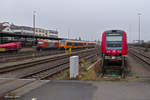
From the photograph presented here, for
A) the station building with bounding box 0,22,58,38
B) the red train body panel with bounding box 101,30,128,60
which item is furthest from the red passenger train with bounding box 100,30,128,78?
the station building with bounding box 0,22,58,38

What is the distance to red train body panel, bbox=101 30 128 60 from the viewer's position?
1364cm

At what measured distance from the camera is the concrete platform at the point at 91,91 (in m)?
5.19

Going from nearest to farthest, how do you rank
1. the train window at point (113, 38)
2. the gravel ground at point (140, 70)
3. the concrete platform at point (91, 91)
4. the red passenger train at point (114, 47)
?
the concrete platform at point (91, 91)
the gravel ground at point (140, 70)
the red passenger train at point (114, 47)
the train window at point (113, 38)

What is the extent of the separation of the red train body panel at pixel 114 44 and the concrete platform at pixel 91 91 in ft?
23.3

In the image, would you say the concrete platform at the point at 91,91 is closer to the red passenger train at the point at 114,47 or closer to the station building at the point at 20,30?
the red passenger train at the point at 114,47

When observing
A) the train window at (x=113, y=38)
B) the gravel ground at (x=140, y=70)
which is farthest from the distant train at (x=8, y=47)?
the gravel ground at (x=140, y=70)

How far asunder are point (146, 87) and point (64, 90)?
3335 mm

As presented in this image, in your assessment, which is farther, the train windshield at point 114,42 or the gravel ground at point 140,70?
the train windshield at point 114,42

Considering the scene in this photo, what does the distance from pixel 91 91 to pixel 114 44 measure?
8867 mm

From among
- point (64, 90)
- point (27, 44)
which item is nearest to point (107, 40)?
point (64, 90)

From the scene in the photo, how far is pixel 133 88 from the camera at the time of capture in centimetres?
613

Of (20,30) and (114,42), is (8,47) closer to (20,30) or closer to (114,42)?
(114,42)

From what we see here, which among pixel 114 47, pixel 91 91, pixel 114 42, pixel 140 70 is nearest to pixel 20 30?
pixel 114 42

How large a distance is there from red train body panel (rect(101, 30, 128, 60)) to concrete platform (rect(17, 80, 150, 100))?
280 inches
